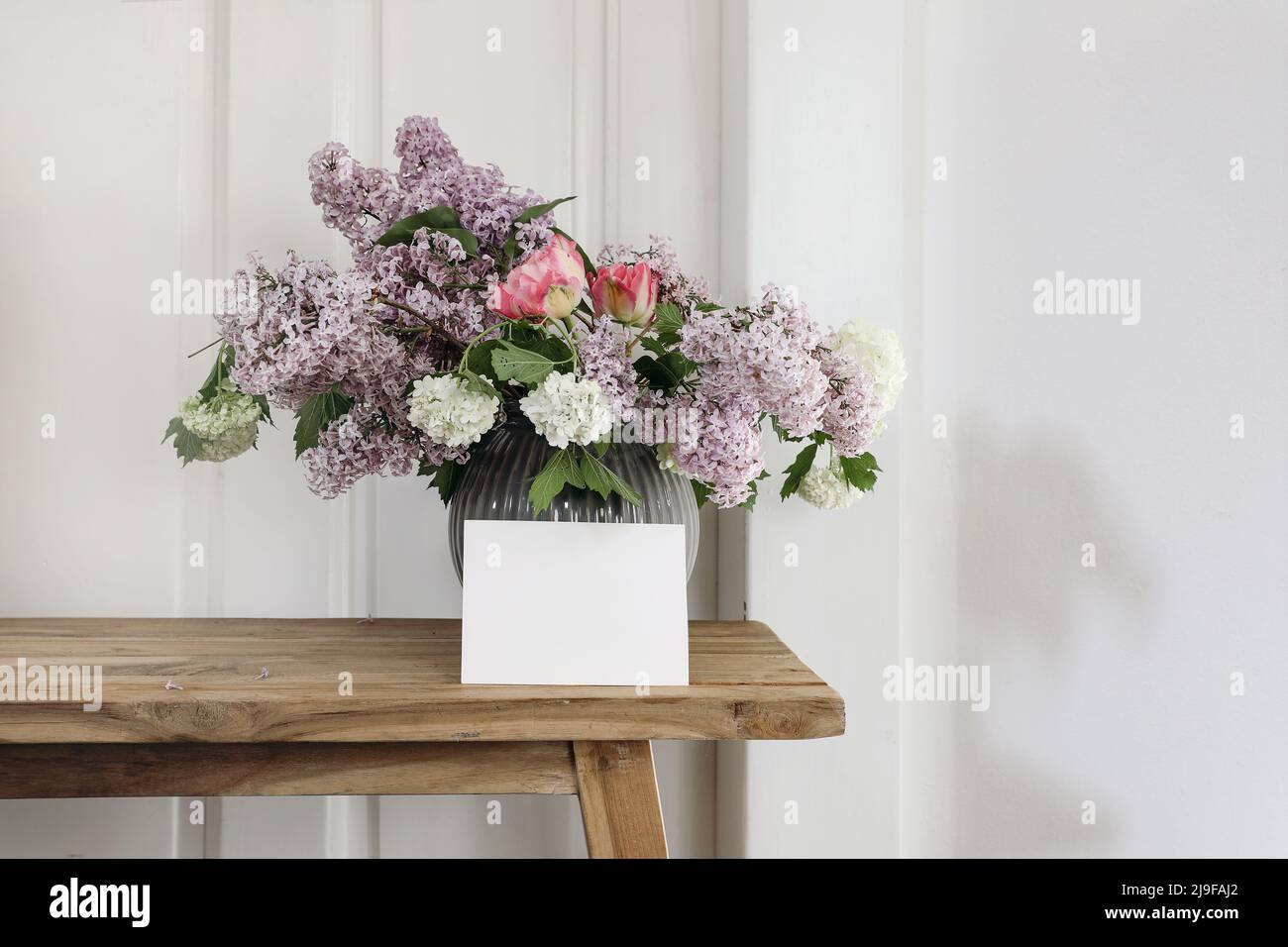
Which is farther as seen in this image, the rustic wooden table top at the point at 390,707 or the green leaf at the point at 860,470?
the green leaf at the point at 860,470

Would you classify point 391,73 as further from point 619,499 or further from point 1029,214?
point 1029,214

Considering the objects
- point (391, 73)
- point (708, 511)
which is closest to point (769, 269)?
point (708, 511)

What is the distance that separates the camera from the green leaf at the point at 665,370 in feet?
2.23

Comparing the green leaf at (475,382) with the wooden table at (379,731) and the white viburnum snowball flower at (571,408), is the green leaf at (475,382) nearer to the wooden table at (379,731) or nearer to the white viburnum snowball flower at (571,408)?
the white viburnum snowball flower at (571,408)

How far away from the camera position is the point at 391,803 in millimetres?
971

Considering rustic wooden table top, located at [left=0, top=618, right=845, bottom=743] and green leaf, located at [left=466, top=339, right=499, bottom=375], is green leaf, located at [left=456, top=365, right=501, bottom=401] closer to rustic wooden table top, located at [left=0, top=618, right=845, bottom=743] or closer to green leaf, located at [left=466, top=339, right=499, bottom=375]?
green leaf, located at [left=466, top=339, right=499, bottom=375]

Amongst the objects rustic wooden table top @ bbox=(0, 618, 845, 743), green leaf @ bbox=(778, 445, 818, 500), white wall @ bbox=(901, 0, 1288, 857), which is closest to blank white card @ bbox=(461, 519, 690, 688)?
rustic wooden table top @ bbox=(0, 618, 845, 743)

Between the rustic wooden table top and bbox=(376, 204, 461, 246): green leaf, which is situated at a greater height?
bbox=(376, 204, 461, 246): green leaf

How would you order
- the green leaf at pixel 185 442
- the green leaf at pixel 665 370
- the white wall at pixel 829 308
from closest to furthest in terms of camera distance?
the green leaf at pixel 665 370, the green leaf at pixel 185 442, the white wall at pixel 829 308

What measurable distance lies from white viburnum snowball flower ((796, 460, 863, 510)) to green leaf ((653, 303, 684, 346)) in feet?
0.73

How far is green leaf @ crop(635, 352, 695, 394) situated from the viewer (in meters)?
0.68

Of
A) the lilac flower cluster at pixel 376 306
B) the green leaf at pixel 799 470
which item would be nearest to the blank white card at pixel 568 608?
the lilac flower cluster at pixel 376 306

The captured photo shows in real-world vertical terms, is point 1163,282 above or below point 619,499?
above

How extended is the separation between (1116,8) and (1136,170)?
0.19 meters
